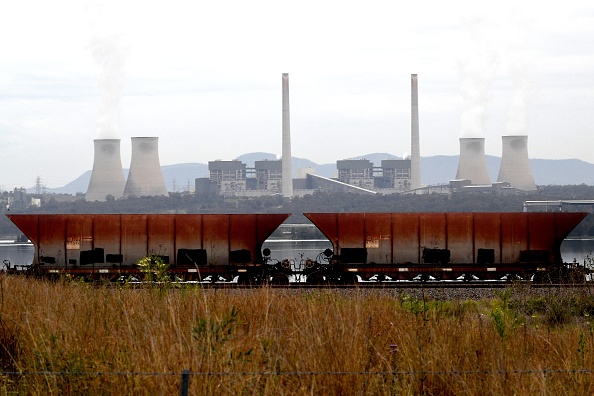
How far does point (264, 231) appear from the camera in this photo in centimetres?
2434

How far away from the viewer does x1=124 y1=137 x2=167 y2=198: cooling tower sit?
5881 inches

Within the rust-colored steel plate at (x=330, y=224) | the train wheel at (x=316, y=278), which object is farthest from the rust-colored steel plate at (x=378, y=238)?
the train wheel at (x=316, y=278)

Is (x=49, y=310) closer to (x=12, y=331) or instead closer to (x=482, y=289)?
(x=12, y=331)

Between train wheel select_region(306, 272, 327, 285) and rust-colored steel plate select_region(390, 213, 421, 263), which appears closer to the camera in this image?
train wheel select_region(306, 272, 327, 285)

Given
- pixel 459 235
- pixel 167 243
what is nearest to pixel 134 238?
pixel 167 243

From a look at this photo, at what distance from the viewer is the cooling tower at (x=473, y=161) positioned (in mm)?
150750

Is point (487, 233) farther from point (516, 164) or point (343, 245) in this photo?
point (516, 164)

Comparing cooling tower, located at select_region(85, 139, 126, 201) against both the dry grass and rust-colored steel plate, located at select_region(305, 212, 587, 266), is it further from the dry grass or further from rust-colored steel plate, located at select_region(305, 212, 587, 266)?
the dry grass

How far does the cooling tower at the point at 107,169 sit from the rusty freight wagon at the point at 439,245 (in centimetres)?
12292

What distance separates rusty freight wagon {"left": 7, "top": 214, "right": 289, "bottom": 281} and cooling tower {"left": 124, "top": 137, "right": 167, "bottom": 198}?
409 feet

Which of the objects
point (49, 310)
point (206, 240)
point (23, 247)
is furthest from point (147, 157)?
point (49, 310)

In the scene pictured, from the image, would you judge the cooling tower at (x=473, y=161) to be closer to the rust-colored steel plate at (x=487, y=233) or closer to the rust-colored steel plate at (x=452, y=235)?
the rust-colored steel plate at (x=452, y=235)

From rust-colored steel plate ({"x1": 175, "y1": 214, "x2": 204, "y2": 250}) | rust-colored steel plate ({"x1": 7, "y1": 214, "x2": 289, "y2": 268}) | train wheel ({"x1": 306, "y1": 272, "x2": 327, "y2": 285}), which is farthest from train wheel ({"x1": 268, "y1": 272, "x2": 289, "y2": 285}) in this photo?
rust-colored steel plate ({"x1": 175, "y1": 214, "x2": 204, "y2": 250})

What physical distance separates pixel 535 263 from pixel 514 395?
1777cm
